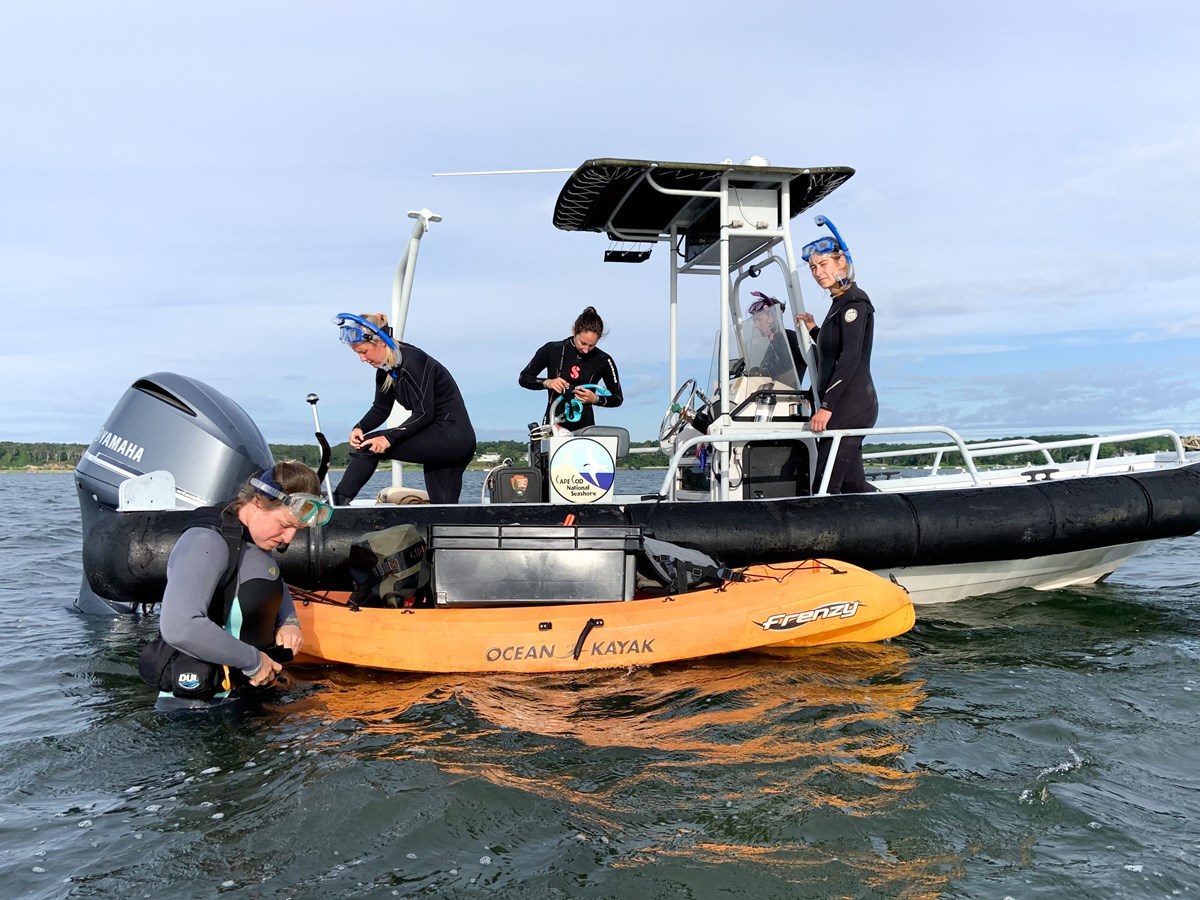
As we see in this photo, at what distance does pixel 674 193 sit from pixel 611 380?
1.38 meters

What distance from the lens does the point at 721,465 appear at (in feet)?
20.5

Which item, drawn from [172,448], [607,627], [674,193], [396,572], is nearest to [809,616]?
[607,627]

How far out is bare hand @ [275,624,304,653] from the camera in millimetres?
3881

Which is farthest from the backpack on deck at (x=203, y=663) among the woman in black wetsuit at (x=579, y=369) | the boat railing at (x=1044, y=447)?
the boat railing at (x=1044, y=447)

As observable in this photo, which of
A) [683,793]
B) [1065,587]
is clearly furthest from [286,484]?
[1065,587]

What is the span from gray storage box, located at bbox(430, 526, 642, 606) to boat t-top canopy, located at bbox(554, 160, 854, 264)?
2700 millimetres

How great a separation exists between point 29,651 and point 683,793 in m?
4.56

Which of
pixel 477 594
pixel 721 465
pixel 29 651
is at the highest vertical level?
pixel 721 465

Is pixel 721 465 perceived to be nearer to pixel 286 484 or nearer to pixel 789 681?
pixel 789 681

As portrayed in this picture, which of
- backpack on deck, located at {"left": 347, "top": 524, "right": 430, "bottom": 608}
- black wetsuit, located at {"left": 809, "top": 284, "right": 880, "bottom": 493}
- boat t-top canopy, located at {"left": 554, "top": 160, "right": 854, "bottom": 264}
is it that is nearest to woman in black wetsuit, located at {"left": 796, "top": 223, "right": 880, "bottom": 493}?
black wetsuit, located at {"left": 809, "top": 284, "right": 880, "bottom": 493}

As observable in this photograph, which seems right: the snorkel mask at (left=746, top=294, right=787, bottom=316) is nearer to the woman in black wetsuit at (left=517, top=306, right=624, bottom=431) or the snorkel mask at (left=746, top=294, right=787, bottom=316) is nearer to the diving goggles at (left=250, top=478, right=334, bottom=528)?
the woman in black wetsuit at (left=517, top=306, right=624, bottom=431)

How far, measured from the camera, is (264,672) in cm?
359

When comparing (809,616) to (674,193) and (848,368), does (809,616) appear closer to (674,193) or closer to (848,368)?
(848,368)

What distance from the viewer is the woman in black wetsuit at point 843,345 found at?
227 inches
